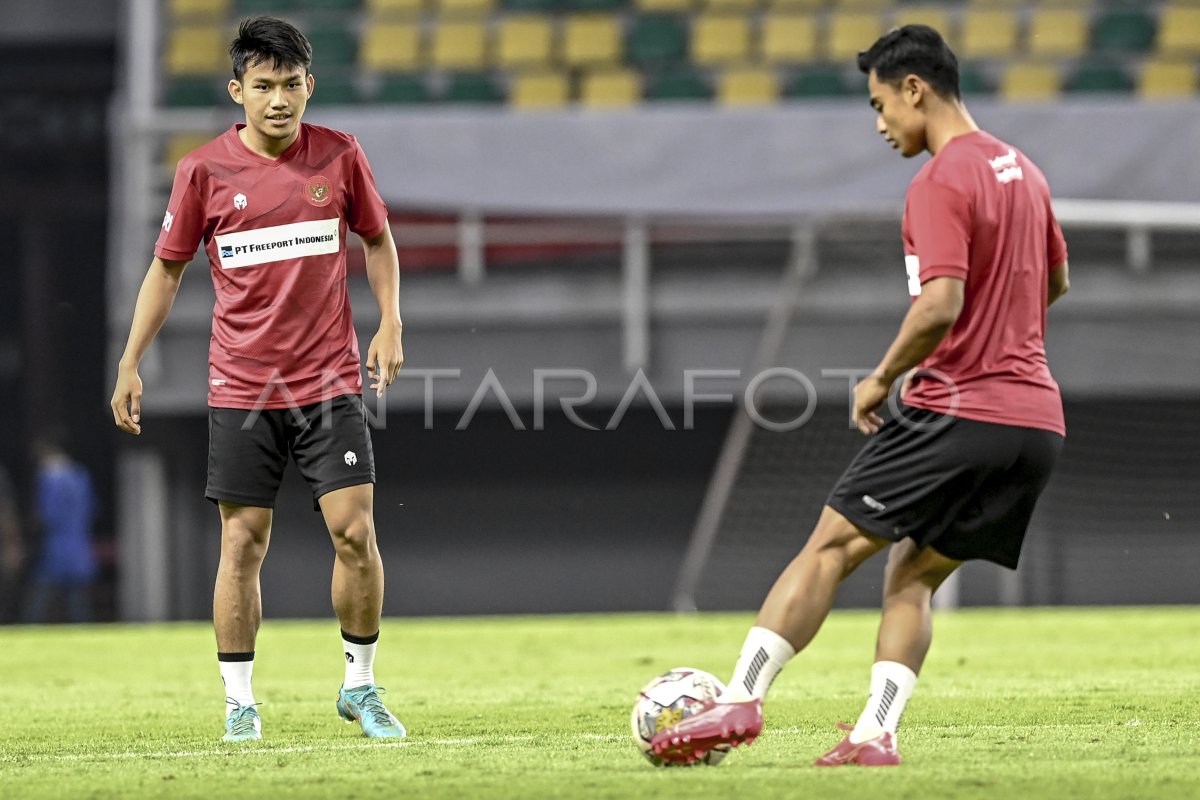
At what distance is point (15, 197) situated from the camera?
55.1 ft

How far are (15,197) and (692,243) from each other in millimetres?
7036

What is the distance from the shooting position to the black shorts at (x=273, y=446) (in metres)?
5.23

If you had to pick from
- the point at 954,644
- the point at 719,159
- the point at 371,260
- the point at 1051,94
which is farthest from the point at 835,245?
the point at 371,260

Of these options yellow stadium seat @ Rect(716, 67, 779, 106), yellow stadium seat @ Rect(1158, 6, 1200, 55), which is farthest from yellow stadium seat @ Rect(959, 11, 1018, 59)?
yellow stadium seat @ Rect(716, 67, 779, 106)

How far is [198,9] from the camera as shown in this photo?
1441 centimetres

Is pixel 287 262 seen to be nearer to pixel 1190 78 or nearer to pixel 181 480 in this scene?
pixel 181 480

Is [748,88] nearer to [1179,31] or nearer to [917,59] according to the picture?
[1179,31]

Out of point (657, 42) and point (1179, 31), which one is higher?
point (1179, 31)

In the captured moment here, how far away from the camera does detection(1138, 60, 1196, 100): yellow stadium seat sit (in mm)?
13609

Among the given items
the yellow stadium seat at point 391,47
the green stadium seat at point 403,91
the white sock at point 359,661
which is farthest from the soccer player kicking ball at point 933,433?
the yellow stadium seat at point 391,47

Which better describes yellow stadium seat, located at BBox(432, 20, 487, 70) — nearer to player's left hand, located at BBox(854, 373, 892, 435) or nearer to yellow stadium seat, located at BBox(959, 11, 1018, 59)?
yellow stadium seat, located at BBox(959, 11, 1018, 59)

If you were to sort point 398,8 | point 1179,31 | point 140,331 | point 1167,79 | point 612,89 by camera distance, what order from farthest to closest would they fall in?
point 398,8 → point 612,89 → point 1179,31 → point 1167,79 → point 140,331

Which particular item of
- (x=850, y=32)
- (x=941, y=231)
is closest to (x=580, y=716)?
(x=941, y=231)

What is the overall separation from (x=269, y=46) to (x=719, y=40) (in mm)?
9564
